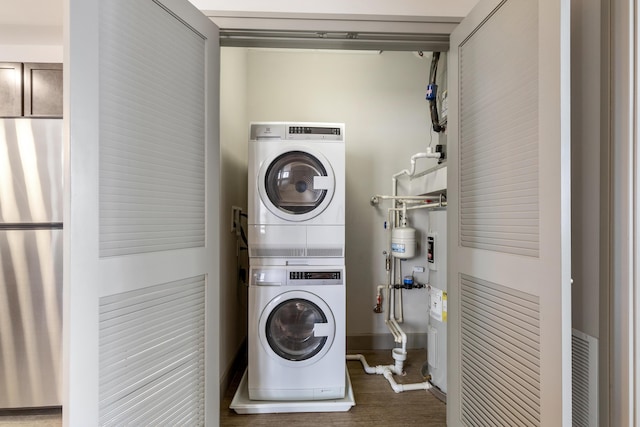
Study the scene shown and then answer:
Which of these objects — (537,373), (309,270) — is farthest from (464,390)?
(309,270)

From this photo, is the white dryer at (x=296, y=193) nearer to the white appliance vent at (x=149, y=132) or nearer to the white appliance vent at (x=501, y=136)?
the white appliance vent at (x=149, y=132)

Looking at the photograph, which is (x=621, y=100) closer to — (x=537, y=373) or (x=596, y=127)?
(x=596, y=127)

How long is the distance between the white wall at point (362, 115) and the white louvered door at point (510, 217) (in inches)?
53.3

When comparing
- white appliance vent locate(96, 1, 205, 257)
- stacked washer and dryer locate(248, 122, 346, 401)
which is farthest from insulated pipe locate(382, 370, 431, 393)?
white appliance vent locate(96, 1, 205, 257)

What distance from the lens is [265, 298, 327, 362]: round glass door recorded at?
1885mm

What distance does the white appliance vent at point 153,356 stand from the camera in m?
0.92

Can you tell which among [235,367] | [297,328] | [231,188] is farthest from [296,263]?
[235,367]

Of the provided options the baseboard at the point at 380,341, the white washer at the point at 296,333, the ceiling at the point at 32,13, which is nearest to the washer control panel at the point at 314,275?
the white washer at the point at 296,333

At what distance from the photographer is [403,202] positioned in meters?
2.54

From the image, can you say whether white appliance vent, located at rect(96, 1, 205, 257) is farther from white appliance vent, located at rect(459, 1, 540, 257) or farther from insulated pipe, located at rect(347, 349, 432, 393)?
insulated pipe, located at rect(347, 349, 432, 393)

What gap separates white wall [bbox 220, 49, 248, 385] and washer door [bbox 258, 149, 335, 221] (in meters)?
0.39

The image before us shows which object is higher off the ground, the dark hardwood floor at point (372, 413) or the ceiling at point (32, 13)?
the ceiling at point (32, 13)

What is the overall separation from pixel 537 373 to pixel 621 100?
87cm

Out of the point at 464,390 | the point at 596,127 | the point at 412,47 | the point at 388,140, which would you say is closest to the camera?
the point at 596,127
